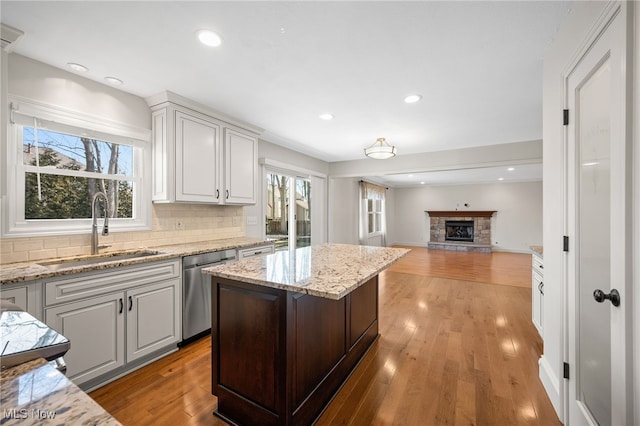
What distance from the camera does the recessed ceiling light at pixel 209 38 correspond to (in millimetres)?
1782

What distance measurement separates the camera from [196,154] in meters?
2.94

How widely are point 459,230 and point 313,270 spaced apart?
9230mm

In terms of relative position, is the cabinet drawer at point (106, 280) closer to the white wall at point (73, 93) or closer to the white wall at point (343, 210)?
the white wall at point (73, 93)

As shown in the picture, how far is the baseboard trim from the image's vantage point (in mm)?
1692

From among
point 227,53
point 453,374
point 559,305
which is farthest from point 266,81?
point 453,374

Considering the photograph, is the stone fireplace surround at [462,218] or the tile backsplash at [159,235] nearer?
the tile backsplash at [159,235]

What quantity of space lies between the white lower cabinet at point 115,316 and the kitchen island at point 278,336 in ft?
2.99

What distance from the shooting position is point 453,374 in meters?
2.14

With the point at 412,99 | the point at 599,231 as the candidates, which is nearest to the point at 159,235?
the point at 412,99

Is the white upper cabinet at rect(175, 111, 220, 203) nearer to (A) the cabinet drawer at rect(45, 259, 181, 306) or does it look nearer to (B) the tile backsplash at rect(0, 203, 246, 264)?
(B) the tile backsplash at rect(0, 203, 246, 264)

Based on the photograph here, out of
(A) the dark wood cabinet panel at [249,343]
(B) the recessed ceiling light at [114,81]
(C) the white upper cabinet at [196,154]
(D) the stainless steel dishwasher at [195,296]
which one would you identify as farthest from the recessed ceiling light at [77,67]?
(A) the dark wood cabinet panel at [249,343]

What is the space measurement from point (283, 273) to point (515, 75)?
2548 millimetres

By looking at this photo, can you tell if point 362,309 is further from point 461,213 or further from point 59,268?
point 461,213

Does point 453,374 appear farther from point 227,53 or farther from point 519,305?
point 227,53
